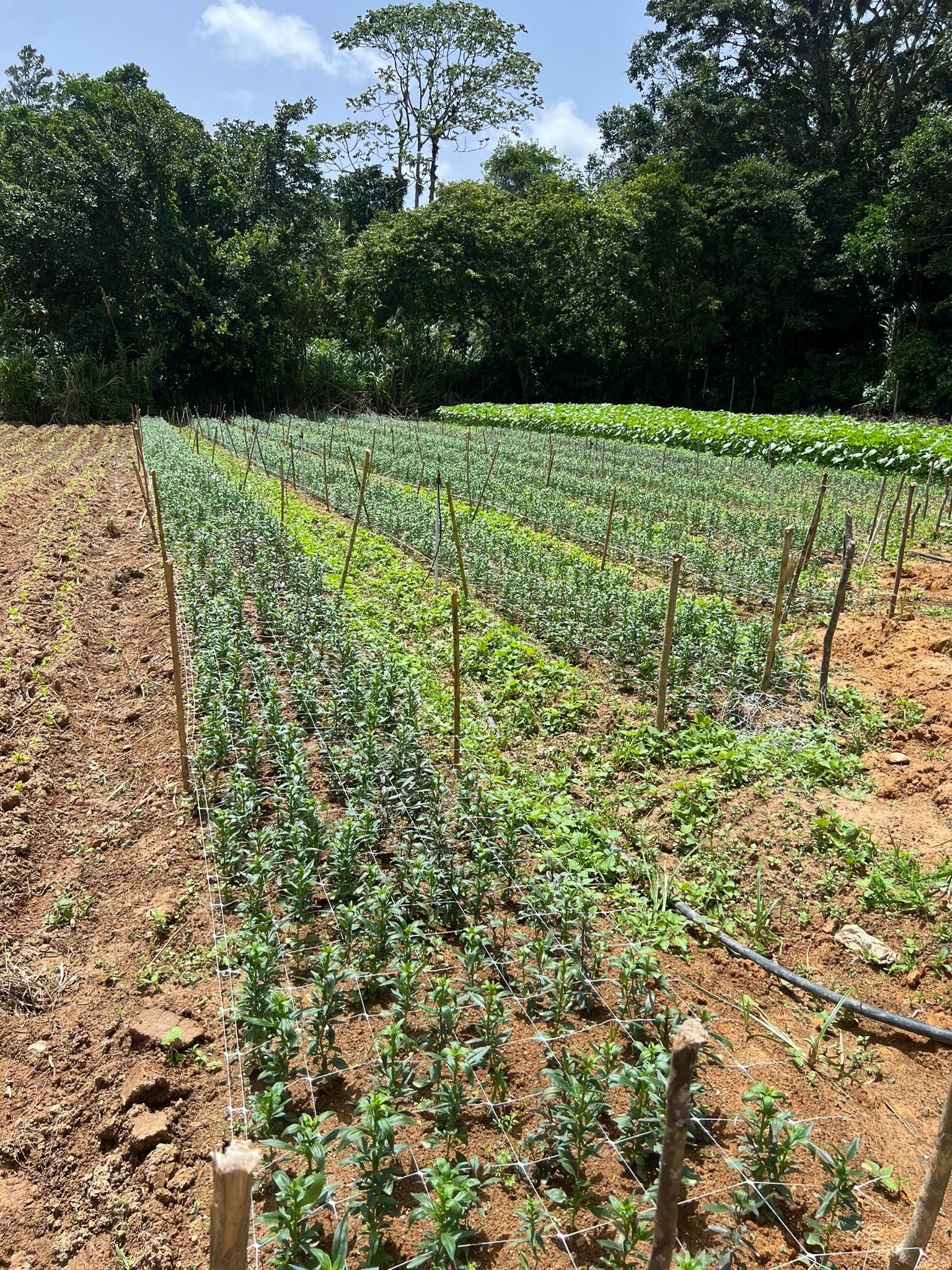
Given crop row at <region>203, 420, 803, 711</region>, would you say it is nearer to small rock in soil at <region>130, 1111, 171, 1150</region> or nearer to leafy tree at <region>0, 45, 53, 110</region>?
small rock in soil at <region>130, 1111, 171, 1150</region>

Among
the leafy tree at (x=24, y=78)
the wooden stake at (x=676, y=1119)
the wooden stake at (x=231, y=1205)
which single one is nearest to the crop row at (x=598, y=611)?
the wooden stake at (x=676, y=1119)

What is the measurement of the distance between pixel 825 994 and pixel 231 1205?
247 cm

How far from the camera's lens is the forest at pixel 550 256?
22.2m

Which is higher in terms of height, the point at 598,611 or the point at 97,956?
the point at 598,611

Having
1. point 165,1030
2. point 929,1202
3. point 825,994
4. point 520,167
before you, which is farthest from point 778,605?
point 520,167

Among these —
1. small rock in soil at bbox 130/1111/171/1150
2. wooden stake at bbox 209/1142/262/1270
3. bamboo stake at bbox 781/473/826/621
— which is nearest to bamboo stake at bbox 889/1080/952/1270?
wooden stake at bbox 209/1142/262/1270

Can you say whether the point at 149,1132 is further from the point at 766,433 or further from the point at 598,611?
the point at 766,433

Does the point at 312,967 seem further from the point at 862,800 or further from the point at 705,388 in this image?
the point at 705,388

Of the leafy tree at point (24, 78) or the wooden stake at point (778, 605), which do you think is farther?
the leafy tree at point (24, 78)

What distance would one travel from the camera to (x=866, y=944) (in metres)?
3.38

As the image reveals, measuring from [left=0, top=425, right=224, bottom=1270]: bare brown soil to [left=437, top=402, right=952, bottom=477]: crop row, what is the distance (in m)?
10.8

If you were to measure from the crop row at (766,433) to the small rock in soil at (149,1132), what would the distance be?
38.5 feet

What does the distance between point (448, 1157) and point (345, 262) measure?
28989 mm

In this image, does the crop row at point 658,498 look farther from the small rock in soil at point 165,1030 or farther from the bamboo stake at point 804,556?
the small rock in soil at point 165,1030
